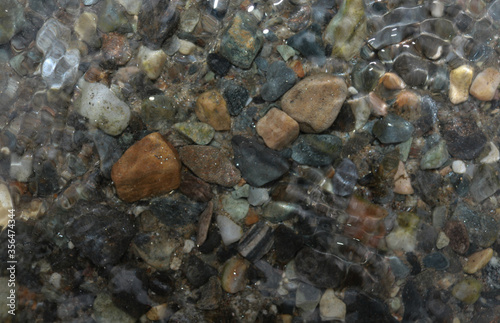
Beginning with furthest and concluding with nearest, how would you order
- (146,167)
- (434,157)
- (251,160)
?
(434,157) → (251,160) → (146,167)

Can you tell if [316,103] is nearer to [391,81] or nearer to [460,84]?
[391,81]

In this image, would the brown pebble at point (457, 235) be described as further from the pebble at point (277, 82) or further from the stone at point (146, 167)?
the stone at point (146, 167)

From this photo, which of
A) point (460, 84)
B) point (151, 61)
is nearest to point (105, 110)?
point (151, 61)

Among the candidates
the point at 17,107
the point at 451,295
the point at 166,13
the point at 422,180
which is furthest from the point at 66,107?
the point at 451,295

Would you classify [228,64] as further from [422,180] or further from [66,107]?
[422,180]

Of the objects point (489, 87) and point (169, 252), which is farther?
point (489, 87)

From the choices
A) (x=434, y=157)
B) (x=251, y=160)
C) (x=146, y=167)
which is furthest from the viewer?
(x=434, y=157)

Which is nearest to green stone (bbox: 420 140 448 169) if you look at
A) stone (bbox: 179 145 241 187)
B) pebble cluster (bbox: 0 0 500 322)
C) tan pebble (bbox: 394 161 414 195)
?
pebble cluster (bbox: 0 0 500 322)
